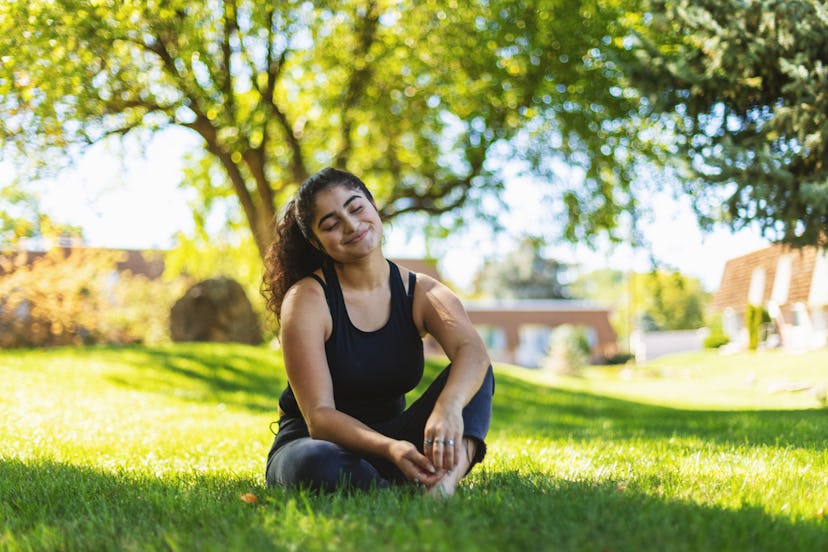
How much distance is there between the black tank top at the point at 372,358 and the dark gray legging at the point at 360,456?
0.45ft

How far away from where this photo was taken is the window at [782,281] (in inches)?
1158

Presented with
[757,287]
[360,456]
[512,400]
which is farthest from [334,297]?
[757,287]

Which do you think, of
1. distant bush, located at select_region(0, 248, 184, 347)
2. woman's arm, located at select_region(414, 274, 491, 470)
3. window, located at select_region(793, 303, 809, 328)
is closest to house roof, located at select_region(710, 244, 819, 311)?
window, located at select_region(793, 303, 809, 328)

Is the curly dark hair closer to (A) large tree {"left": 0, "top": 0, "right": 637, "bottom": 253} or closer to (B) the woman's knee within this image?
(B) the woman's knee

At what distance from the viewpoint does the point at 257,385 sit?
12469 mm

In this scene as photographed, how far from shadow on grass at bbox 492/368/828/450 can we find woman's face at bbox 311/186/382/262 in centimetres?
315

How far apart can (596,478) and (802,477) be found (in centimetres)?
92

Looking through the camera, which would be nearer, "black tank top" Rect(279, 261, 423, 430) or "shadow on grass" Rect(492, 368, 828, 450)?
"black tank top" Rect(279, 261, 423, 430)

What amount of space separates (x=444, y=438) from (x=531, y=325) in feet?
139

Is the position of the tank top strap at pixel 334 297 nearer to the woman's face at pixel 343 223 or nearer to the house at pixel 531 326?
the woman's face at pixel 343 223

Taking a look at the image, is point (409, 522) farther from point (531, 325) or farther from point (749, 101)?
point (531, 325)

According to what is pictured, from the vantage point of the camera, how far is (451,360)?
3621 millimetres

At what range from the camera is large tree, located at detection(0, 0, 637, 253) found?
1127cm

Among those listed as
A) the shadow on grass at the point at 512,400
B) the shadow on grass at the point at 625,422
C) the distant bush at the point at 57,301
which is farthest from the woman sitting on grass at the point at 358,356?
the distant bush at the point at 57,301
